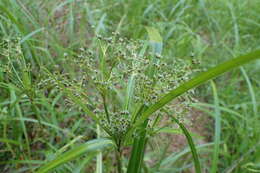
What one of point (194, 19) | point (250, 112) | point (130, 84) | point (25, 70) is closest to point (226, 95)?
point (250, 112)

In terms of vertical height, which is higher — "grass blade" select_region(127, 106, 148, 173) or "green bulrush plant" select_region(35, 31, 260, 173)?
"green bulrush plant" select_region(35, 31, 260, 173)

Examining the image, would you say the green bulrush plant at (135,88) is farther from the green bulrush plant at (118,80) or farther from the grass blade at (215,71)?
the grass blade at (215,71)

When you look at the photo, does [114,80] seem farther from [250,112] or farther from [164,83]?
[250,112]

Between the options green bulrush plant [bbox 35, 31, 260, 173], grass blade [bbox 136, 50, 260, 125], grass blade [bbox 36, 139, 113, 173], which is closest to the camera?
grass blade [bbox 136, 50, 260, 125]

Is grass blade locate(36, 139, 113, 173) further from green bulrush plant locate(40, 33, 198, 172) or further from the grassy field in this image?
green bulrush plant locate(40, 33, 198, 172)

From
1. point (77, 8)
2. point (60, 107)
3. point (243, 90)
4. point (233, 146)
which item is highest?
point (77, 8)

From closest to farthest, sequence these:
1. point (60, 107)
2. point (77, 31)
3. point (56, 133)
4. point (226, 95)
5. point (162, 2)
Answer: point (56, 133), point (60, 107), point (226, 95), point (77, 31), point (162, 2)

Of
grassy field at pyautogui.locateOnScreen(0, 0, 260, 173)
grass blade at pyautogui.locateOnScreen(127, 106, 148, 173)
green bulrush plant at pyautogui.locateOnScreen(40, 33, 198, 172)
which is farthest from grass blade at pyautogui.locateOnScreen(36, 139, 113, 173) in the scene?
grass blade at pyautogui.locateOnScreen(127, 106, 148, 173)

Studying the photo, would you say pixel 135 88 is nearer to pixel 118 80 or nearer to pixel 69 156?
pixel 118 80

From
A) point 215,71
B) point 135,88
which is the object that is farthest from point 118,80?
point 215,71
